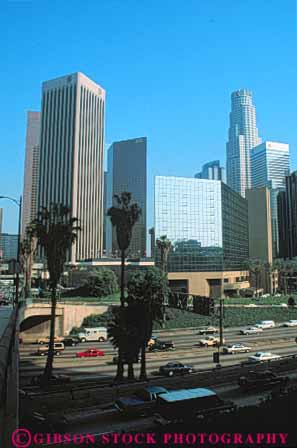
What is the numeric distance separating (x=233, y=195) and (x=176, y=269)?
41.2 metres

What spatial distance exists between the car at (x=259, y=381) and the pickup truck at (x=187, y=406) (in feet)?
21.5

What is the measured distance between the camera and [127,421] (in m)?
21.8

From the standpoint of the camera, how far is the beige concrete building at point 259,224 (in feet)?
528

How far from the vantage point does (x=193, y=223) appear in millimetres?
120938

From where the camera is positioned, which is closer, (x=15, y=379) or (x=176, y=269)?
(x=15, y=379)

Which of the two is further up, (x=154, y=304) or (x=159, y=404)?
(x=154, y=304)

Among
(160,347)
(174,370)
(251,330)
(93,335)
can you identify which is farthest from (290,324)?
(174,370)

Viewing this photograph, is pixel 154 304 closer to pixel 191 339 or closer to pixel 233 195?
pixel 191 339

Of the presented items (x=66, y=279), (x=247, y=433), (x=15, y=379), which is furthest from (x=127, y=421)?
(x=66, y=279)

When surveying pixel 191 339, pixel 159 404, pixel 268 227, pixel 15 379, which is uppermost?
pixel 268 227

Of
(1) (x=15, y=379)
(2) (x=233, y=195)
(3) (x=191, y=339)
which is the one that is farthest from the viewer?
(2) (x=233, y=195)

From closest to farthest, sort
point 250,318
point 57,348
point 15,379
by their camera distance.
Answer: point 15,379
point 57,348
point 250,318

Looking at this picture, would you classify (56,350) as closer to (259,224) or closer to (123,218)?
(123,218)

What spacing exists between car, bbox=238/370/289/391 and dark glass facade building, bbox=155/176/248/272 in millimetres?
86421
